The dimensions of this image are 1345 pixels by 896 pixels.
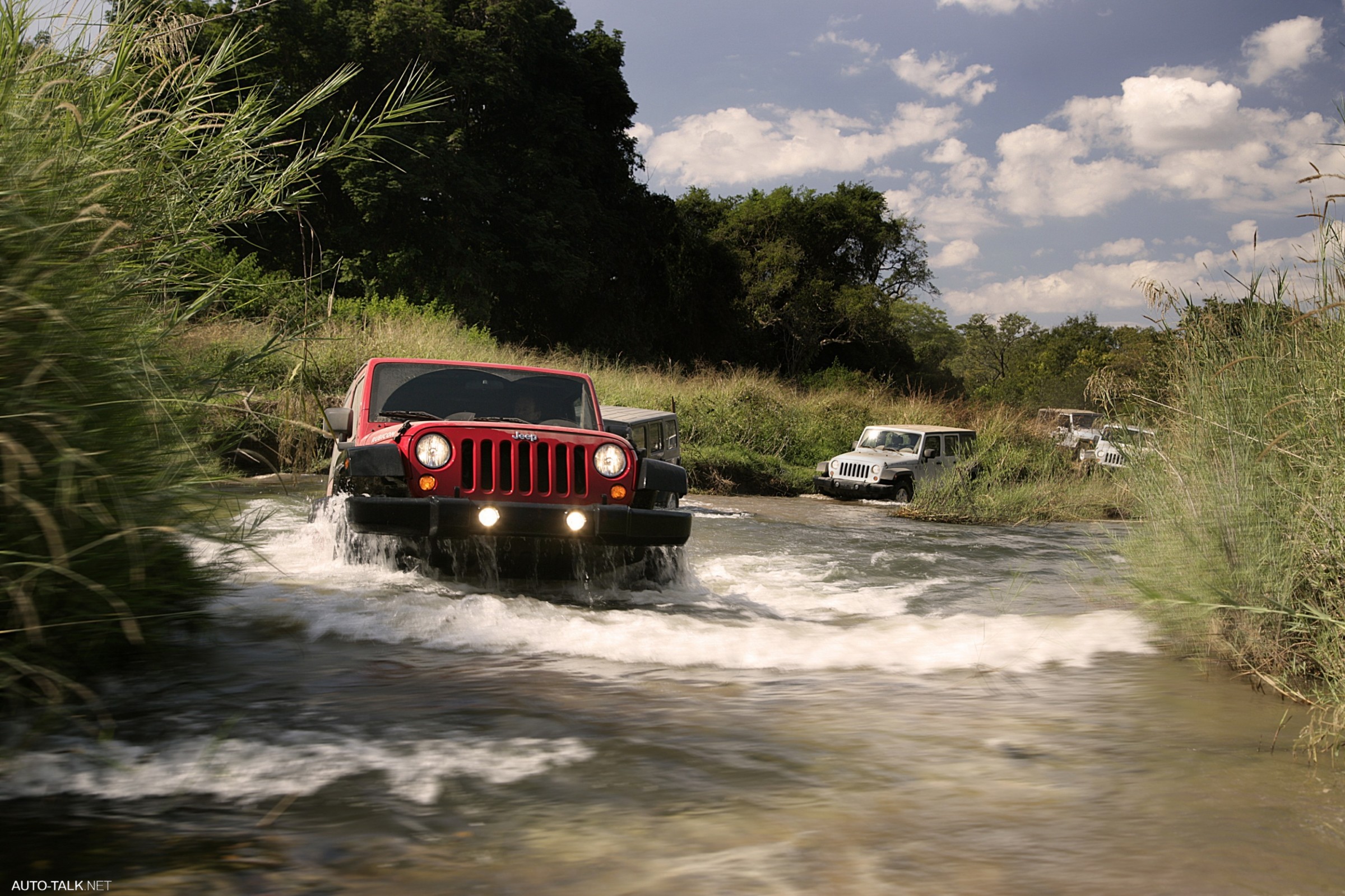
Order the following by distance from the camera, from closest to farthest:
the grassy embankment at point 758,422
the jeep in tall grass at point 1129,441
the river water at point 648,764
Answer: the river water at point 648,764, the jeep in tall grass at point 1129,441, the grassy embankment at point 758,422

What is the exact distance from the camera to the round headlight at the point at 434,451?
18.7ft

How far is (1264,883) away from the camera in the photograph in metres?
2.58

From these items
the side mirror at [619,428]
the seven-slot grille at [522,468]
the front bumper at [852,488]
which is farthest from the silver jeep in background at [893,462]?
the seven-slot grille at [522,468]

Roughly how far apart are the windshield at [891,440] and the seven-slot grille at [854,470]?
95 centimetres

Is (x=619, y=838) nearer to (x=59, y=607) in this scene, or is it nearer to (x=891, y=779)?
(x=891, y=779)

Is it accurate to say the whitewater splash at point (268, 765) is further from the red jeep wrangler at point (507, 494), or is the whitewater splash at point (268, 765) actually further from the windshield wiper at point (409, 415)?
the windshield wiper at point (409, 415)

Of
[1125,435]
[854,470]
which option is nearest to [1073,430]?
[854,470]

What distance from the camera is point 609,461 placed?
6.03 m

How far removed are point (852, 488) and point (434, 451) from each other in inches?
510

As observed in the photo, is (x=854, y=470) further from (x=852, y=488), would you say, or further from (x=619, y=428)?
(x=619, y=428)

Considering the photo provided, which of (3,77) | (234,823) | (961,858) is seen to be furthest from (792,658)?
(3,77)

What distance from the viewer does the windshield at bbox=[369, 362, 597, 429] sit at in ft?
22.6

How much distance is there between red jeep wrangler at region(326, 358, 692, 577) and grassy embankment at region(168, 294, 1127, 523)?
195 cm

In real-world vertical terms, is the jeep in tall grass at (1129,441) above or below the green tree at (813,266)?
below
